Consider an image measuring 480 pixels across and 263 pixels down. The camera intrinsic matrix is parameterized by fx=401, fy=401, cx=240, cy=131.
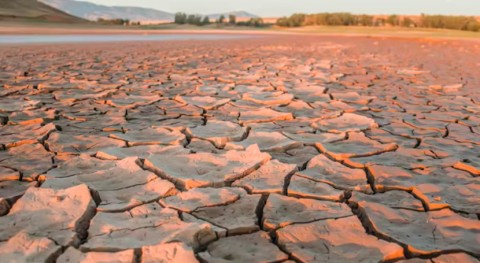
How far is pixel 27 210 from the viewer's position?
1447mm

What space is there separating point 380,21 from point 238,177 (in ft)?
100

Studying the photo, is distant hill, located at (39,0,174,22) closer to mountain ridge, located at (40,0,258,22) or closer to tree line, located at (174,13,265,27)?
mountain ridge, located at (40,0,258,22)

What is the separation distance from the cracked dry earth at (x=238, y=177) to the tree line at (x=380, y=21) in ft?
78.5

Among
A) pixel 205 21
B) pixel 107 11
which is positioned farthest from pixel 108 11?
pixel 205 21

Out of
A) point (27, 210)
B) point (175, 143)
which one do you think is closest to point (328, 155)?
point (175, 143)

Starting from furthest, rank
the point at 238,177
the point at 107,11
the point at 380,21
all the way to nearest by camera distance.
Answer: the point at 107,11, the point at 380,21, the point at 238,177

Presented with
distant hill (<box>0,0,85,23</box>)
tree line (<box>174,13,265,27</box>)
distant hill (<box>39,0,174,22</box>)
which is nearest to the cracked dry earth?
distant hill (<box>0,0,85,23</box>)

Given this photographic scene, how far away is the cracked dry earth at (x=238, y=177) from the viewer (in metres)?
1.25

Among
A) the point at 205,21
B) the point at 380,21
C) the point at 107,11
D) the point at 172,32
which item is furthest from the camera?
the point at 107,11

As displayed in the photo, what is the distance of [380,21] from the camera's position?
29312 mm

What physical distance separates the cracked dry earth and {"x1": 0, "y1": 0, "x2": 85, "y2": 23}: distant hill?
2535cm

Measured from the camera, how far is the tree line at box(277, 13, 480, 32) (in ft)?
78.9

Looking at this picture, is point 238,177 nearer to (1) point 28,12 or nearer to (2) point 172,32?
(2) point 172,32

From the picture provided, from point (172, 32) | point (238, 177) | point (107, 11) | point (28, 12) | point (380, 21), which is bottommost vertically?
point (238, 177)
